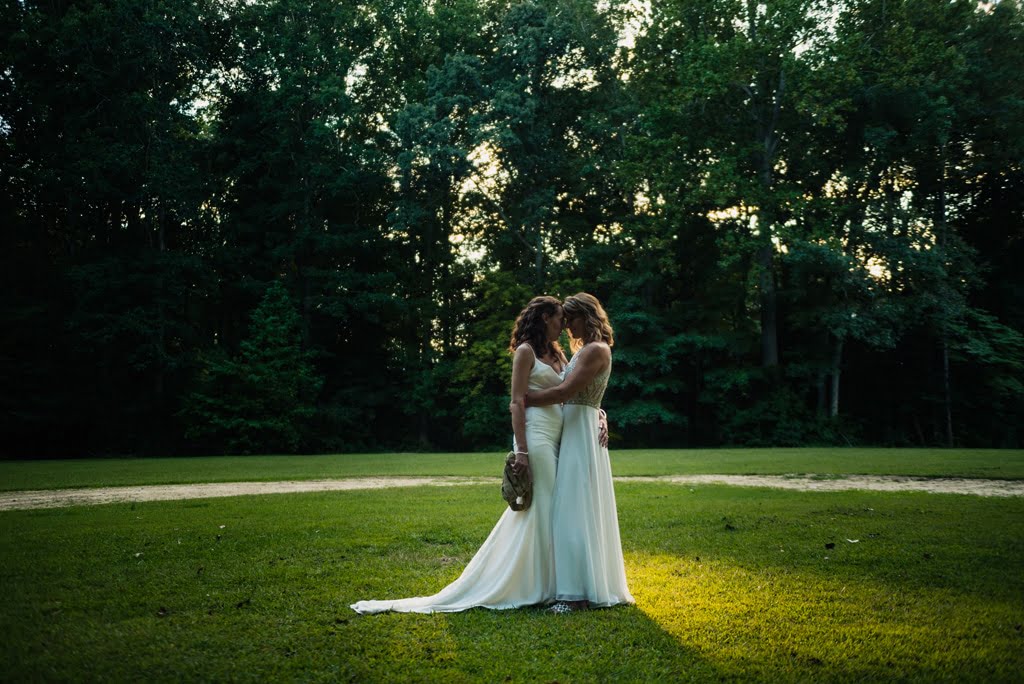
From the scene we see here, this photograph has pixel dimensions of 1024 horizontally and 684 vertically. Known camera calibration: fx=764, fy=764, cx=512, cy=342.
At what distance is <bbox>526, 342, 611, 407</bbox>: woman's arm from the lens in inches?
224

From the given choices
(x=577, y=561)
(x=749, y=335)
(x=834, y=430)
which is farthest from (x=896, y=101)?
(x=577, y=561)

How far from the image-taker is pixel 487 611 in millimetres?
5492

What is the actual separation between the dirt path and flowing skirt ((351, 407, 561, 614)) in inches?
339

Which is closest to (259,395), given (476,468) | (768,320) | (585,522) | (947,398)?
(476,468)

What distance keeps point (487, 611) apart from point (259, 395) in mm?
25930

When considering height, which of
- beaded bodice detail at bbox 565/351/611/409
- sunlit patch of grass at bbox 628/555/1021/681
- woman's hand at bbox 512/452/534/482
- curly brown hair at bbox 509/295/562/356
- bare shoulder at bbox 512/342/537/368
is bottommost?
sunlit patch of grass at bbox 628/555/1021/681

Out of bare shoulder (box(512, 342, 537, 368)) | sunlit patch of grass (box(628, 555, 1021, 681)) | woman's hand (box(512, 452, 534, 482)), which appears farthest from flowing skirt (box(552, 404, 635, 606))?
bare shoulder (box(512, 342, 537, 368))

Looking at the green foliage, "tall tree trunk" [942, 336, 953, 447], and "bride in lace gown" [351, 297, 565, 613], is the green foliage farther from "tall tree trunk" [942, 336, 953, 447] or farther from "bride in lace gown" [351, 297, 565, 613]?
"tall tree trunk" [942, 336, 953, 447]

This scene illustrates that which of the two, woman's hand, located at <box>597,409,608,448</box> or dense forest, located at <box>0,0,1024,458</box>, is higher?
dense forest, located at <box>0,0,1024,458</box>

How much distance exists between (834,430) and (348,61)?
2565cm

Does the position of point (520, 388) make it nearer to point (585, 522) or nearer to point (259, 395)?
point (585, 522)

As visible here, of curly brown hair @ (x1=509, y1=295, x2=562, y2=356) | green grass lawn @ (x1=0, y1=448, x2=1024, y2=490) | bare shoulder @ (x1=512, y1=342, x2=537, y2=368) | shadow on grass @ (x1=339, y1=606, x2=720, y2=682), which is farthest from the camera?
green grass lawn @ (x1=0, y1=448, x2=1024, y2=490)

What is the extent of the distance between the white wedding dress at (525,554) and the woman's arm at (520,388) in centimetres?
8

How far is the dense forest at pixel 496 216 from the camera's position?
2895 centimetres
